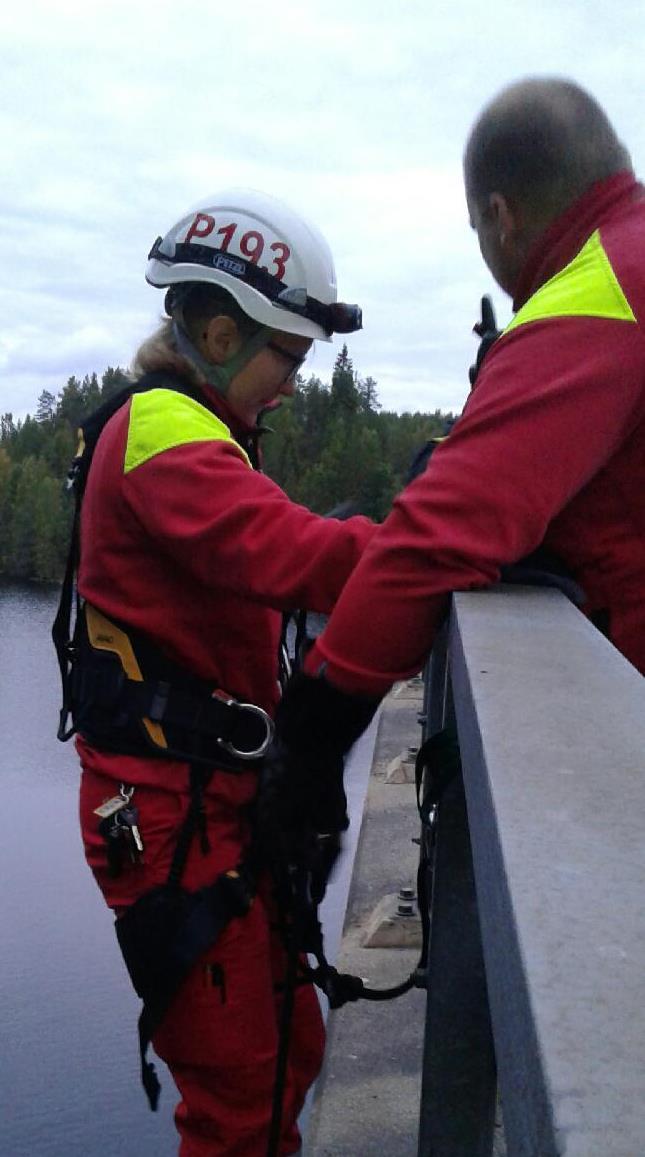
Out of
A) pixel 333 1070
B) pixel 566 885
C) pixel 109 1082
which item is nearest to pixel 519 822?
pixel 566 885

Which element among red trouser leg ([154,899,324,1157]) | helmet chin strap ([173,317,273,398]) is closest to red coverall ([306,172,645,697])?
red trouser leg ([154,899,324,1157])

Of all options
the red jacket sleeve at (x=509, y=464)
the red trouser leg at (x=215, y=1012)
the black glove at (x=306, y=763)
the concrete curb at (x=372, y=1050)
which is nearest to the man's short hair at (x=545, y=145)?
the red jacket sleeve at (x=509, y=464)

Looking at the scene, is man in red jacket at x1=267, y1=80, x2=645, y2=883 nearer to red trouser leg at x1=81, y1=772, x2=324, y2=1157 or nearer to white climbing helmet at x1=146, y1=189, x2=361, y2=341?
red trouser leg at x1=81, y1=772, x2=324, y2=1157

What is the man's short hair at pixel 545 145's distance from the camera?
213 centimetres

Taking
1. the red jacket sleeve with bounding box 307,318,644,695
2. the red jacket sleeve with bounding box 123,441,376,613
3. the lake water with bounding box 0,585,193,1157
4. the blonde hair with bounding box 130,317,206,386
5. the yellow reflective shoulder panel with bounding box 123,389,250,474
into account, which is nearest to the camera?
the red jacket sleeve with bounding box 307,318,644,695

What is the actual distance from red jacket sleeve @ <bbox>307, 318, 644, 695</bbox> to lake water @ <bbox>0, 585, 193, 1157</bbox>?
2.87m

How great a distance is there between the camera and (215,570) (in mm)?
2564

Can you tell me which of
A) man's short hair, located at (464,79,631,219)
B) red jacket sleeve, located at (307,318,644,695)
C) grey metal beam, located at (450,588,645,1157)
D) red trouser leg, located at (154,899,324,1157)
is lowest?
red trouser leg, located at (154,899,324,1157)

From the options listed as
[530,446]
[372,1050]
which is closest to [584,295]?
[530,446]

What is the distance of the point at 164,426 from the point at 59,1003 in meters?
3.21

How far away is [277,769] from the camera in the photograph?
2.28 metres

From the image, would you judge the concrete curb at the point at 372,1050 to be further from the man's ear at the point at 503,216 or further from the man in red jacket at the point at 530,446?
the man's ear at the point at 503,216

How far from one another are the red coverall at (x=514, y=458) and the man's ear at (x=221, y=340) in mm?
1134

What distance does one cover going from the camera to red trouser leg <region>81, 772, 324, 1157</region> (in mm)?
2715
